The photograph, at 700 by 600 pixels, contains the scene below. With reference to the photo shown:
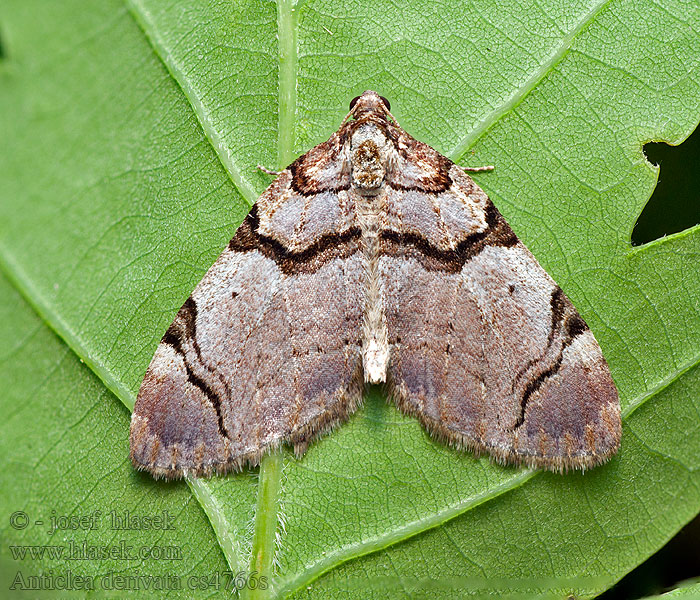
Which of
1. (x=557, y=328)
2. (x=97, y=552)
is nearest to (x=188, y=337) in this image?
(x=97, y=552)

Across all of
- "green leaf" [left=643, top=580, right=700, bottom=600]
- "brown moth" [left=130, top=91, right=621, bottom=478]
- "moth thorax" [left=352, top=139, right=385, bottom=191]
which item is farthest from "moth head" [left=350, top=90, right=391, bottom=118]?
"green leaf" [left=643, top=580, right=700, bottom=600]

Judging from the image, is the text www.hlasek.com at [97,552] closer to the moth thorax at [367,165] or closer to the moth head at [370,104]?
the moth thorax at [367,165]

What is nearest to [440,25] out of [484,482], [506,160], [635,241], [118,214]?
[506,160]

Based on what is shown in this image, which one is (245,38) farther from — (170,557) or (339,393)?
(170,557)

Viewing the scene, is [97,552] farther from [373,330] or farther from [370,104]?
[370,104]

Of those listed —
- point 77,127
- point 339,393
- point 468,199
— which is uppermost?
point 77,127

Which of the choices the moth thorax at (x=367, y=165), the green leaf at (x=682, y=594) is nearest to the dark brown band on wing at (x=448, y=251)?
the moth thorax at (x=367, y=165)

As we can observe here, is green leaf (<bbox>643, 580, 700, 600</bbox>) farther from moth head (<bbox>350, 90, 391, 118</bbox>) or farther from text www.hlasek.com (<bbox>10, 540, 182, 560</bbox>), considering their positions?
moth head (<bbox>350, 90, 391, 118</bbox>)

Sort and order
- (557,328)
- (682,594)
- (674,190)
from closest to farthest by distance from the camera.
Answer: (682,594), (557,328), (674,190)
